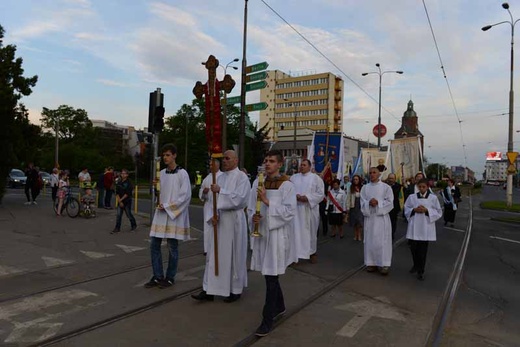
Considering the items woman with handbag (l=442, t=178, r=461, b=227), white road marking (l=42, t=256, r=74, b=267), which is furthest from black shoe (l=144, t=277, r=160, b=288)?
woman with handbag (l=442, t=178, r=461, b=227)

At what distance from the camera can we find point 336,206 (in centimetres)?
1251

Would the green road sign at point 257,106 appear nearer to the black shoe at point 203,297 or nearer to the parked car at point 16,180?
the black shoe at point 203,297

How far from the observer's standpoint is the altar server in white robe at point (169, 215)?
253 inches

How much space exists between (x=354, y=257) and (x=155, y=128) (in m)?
5.35

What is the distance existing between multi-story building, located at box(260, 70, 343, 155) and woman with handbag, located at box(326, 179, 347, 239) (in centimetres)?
10083

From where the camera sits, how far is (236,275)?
19.3ft

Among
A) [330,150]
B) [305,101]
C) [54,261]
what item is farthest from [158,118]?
[305,101]

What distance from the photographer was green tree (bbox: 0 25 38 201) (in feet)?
49.5

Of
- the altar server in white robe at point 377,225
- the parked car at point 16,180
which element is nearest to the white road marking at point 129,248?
the altar server in white robe at point 377,225

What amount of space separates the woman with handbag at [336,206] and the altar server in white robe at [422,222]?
13.9 ft

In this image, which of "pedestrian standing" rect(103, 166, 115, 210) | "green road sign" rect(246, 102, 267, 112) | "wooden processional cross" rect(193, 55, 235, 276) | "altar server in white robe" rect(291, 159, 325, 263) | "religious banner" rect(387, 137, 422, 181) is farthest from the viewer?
"pedestrian standing" rect(103, 166, 115, 210)

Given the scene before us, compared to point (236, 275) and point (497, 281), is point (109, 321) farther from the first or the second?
point (497, 281)

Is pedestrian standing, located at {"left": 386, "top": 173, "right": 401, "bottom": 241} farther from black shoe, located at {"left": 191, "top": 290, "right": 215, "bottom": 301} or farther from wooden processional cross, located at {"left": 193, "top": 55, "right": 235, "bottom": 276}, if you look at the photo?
black shoe, located at {"left": 191, "top": 290, "right": 215, "bottom": 301}

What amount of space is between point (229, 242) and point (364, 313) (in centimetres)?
189
